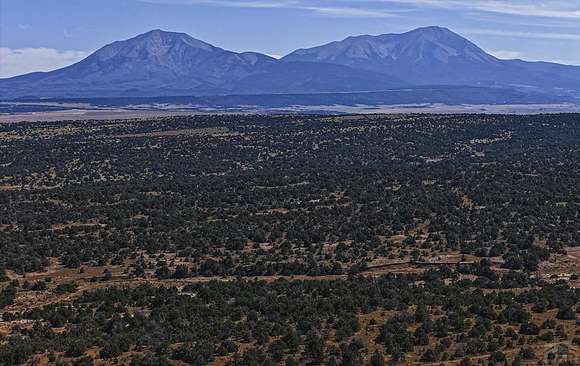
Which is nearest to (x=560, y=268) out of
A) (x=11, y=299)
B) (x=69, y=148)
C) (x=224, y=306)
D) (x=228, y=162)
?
(x=224, y=306)

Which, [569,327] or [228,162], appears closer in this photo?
[569,327]

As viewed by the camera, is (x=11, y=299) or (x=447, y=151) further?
(x=447, y=151)

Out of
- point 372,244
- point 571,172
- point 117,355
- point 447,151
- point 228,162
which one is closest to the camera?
point 117,355

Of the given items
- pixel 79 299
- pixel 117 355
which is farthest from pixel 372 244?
pixel 117 355

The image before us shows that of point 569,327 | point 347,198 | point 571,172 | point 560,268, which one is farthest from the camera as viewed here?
point 571,172

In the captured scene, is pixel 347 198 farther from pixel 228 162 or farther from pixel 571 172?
pixel 228 162

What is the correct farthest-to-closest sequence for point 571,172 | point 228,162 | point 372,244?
point 228,162 → point 571,172 → point 372,244

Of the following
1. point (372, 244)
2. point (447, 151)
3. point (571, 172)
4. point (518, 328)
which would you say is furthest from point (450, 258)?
point (447, 151)

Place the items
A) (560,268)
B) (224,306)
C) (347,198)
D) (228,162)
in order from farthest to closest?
(228,162), (347,198), (560,268), (224,306)

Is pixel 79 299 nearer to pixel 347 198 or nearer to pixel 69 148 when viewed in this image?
pixel 347 198
